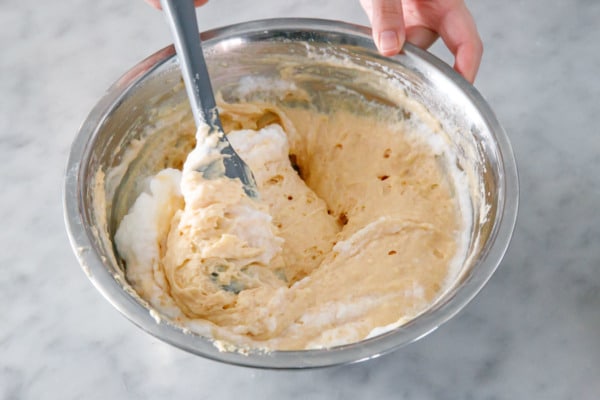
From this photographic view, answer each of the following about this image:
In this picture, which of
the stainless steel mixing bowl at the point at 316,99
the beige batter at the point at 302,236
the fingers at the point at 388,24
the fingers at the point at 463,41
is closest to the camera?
the stainless steel mixing bowl at the point at 316,99

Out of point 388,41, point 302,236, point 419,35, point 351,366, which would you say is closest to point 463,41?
point 419,35

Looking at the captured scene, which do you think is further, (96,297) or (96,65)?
(96,65)

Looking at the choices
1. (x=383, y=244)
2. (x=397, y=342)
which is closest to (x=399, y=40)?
(x=383, y=244)

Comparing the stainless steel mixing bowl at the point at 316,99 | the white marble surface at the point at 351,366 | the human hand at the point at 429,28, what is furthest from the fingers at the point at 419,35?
the white marble surface at the point at 351,366

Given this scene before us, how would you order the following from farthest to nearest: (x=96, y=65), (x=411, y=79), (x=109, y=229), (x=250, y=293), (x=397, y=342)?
(x=96, y=65) → (x=411, y=79) → (x=109, y=229) → (x=250, y=293) → (x=397, y=342)

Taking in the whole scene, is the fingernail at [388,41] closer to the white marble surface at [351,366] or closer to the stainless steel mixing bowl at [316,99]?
the stainless steel mixing bowl at [316,99]

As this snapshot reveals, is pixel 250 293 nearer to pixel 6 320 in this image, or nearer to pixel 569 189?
pixel 6 320

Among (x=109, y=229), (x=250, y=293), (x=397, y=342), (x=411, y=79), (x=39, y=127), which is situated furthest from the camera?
(x=39, y=127)
